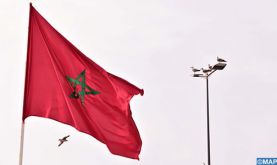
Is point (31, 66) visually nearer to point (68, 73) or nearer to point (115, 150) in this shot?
point (68, 73)

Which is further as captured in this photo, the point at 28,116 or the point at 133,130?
the point at 133,130

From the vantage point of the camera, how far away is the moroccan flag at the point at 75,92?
1104 cm

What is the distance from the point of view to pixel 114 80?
39.1 feet

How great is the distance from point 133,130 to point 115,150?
568 mm

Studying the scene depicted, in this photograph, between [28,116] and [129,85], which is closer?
[28,116]

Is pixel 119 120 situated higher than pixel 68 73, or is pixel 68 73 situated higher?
pixel 68 73

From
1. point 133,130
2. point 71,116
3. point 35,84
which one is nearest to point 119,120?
point 133,130

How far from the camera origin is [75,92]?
11.5 meters

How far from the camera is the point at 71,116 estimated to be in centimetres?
1122

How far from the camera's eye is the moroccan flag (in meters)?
11.0

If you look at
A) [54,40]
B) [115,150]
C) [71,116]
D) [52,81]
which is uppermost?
[54,40]

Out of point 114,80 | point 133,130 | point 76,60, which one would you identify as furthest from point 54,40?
point 133,130

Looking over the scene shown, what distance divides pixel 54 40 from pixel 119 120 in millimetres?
2127

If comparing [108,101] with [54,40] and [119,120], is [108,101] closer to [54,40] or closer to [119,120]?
[119,120]
